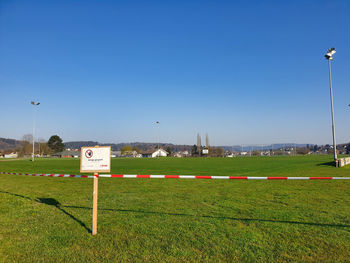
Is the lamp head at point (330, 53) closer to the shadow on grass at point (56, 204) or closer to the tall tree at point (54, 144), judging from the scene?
the shadow on grass at point (56, 204)

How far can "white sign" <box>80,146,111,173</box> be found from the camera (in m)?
4.99

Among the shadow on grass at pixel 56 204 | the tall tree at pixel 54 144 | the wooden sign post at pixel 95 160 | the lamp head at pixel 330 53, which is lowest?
the shadow on grass at pixel 56 204

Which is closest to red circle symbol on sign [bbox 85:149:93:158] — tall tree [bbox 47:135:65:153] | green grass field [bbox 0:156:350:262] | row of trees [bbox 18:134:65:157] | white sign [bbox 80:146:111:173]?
white sign [bbox 80:146:111:173]

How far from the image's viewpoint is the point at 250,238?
4.39 m

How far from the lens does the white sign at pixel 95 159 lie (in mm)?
4992

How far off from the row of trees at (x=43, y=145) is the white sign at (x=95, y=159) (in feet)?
407

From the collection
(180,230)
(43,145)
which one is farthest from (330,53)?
(43,145)

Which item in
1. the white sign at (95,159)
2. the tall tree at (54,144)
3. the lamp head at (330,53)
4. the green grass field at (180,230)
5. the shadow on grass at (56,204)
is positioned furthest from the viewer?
the tall tree at (54,144)

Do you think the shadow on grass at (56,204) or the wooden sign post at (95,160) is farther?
the shadow on grass at (56,204)

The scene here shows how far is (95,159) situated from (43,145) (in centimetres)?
14031

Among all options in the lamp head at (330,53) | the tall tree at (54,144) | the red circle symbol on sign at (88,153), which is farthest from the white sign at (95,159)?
the tall tree at (54,144)

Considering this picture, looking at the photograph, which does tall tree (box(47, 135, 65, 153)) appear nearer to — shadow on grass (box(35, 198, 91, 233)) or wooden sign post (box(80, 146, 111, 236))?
shadow on grass (box(35, 198, 91, 233))

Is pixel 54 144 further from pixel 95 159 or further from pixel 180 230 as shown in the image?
pixel 180 230

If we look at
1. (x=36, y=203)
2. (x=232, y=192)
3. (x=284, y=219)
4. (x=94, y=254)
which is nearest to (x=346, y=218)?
(x=284, y=219)
